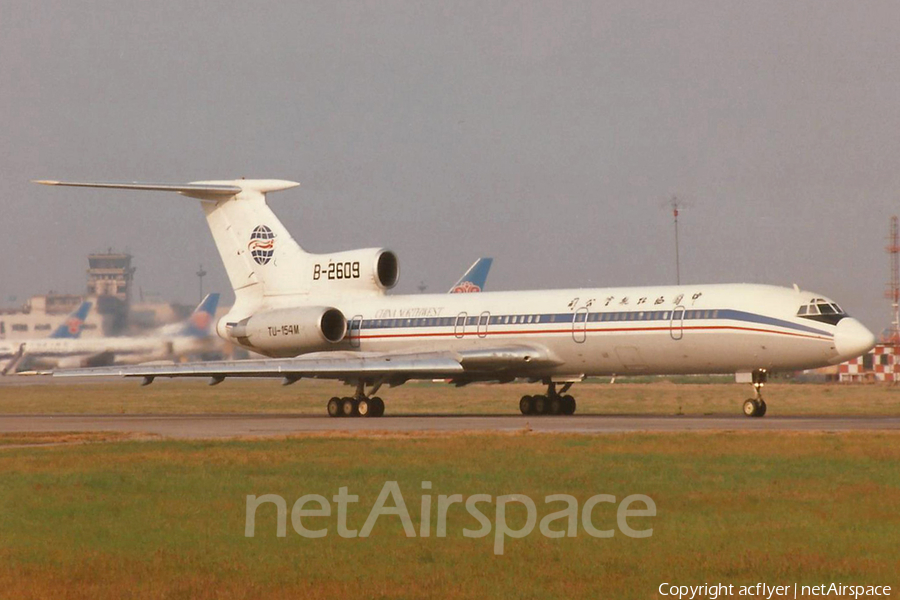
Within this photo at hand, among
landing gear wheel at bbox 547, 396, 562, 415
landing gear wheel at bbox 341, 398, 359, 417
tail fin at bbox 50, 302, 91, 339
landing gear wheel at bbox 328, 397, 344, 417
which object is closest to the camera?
landing gear wheel at bbox 341, 398, 359, 417

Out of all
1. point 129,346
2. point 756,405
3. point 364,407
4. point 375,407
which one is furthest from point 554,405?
point 129,346

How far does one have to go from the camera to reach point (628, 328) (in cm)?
3366

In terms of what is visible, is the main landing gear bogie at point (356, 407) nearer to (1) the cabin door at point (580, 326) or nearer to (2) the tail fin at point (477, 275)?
(1) the cabin door at point (580, 326)

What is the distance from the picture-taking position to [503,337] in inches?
1425

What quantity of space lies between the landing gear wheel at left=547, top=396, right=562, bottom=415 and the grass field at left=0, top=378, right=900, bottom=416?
7.43 ft

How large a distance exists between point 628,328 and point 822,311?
4871mm

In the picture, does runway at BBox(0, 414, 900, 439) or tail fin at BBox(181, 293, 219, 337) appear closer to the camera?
runway at BBox(0, 414, 900, 439)

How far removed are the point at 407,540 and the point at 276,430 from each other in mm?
16314

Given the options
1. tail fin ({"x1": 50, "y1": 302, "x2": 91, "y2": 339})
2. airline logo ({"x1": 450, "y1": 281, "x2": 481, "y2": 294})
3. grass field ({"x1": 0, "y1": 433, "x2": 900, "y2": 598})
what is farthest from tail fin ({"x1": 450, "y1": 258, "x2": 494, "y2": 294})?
grass field ({"x1": 0, "y1": 433, "x2": 900, "y2": 598})

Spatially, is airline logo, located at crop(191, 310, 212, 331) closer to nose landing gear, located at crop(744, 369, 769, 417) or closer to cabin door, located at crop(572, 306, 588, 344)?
cabin door, located at crop(572, 306, 588, 344)

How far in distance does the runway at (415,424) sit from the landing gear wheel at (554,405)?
67.2 inches

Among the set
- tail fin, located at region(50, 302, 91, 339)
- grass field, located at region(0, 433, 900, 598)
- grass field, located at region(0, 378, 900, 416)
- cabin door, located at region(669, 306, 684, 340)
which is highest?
tail fin, located at region(50, 302, 91, 339)

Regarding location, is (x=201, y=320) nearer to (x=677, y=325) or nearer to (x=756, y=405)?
(x=677, y=325)

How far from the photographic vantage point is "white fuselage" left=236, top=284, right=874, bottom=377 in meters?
31.6
